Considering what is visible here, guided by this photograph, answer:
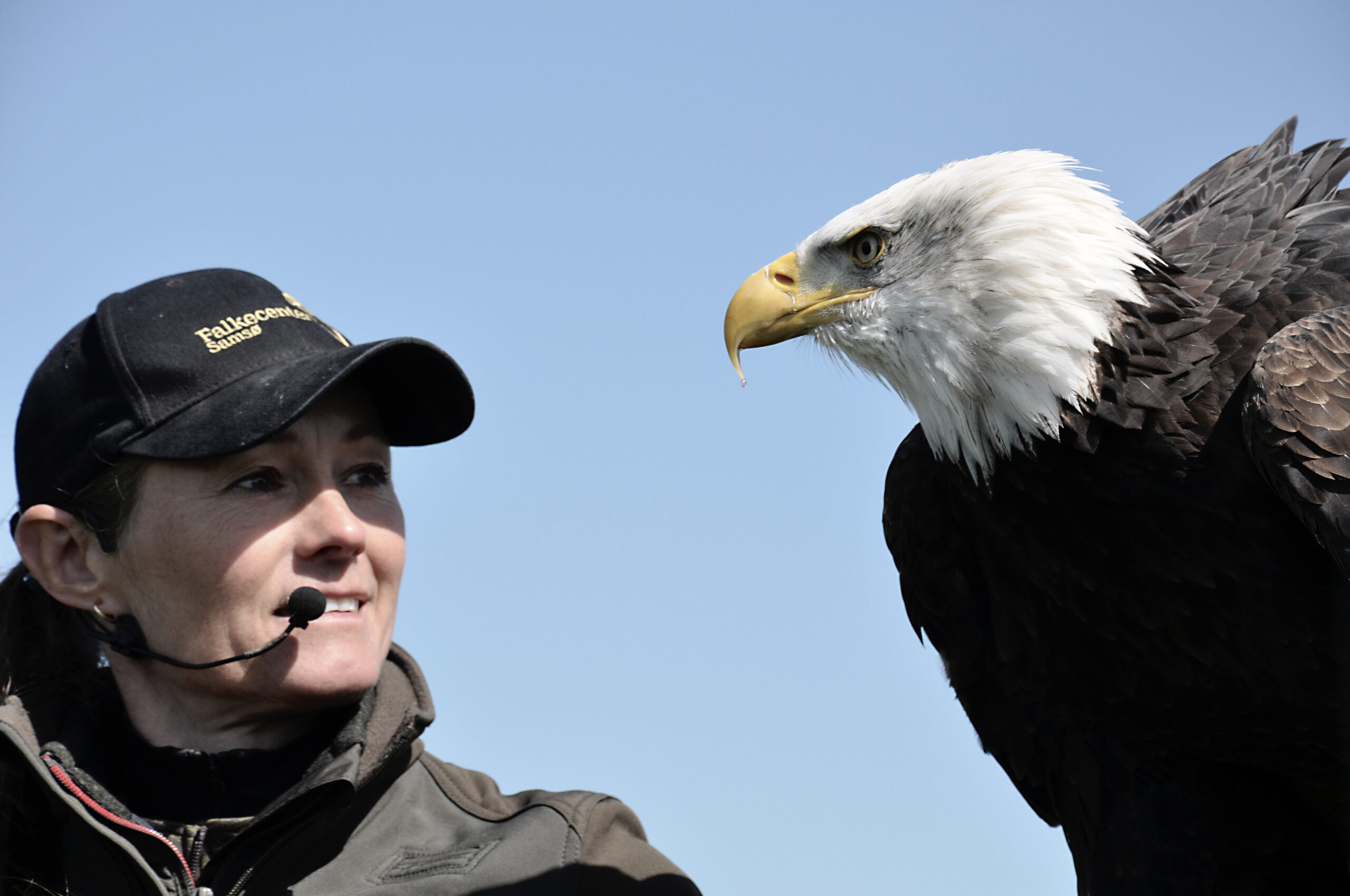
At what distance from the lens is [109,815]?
2.25m

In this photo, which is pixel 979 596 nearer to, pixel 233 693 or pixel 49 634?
pixel 233 693

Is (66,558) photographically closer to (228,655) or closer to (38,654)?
(38,654)

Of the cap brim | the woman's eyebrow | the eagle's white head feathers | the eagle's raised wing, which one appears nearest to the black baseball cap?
the cap brim

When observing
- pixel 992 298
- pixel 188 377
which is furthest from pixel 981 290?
pixel 188 377

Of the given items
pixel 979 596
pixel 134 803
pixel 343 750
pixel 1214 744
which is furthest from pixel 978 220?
pixel 134 803

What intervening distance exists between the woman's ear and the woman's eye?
549 mm

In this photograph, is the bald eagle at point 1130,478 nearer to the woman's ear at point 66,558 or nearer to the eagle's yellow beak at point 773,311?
the eagle's yellow beak at point 773,311

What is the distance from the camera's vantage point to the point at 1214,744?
8.73ft

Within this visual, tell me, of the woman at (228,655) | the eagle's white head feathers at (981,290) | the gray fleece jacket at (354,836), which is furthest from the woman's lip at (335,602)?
the eagle's white head feathers at (981,290)

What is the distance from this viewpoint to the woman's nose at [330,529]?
2.47 metres

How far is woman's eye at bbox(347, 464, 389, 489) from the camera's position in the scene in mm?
2652

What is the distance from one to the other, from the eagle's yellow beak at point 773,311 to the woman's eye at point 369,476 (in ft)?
2.92

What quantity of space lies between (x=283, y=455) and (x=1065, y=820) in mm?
2193

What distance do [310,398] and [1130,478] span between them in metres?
1.70
